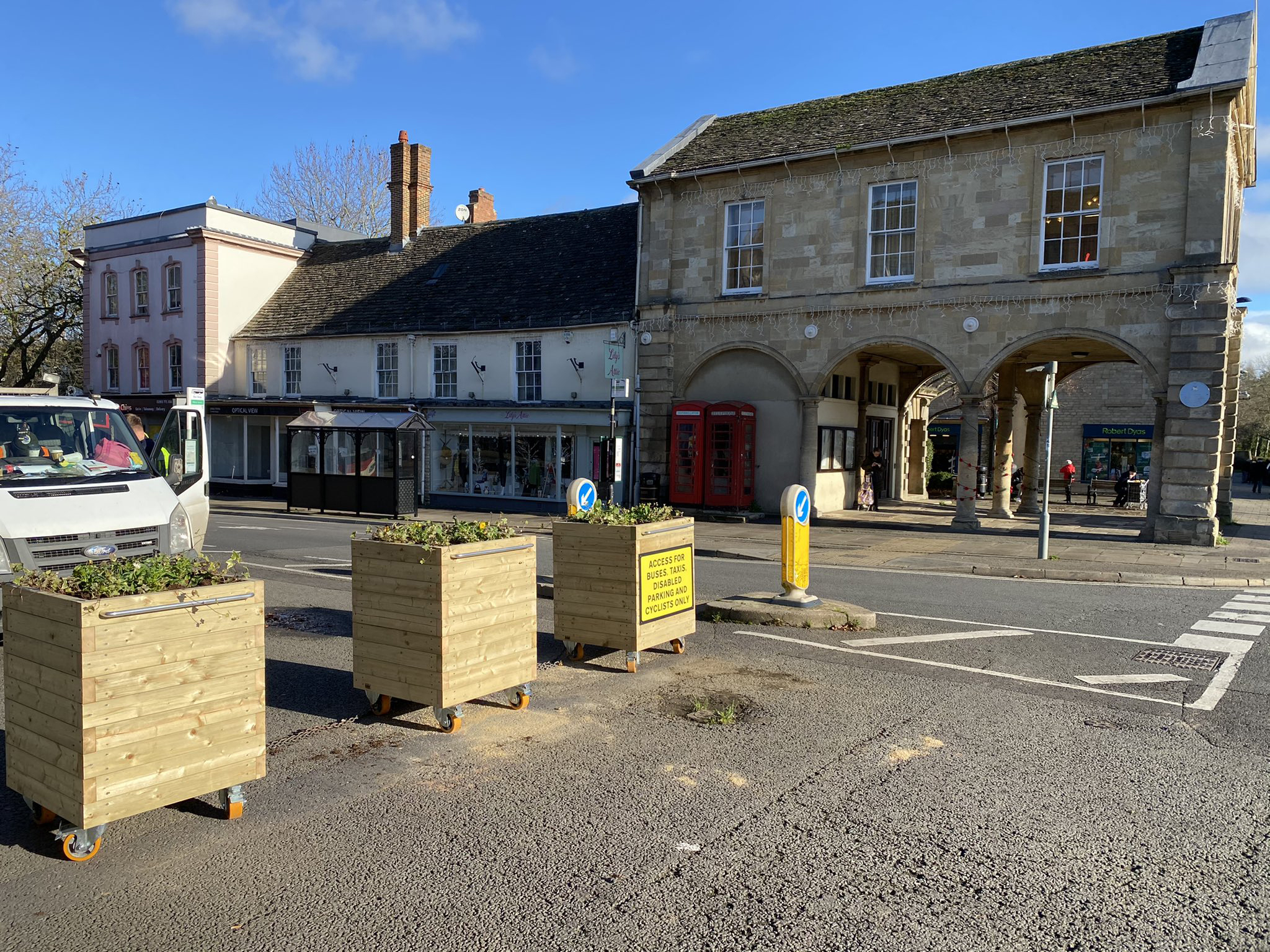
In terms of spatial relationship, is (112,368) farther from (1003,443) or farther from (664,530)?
(664,530)

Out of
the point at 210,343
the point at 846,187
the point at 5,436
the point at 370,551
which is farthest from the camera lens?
the point at 210,343

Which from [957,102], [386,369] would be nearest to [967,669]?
[957,102]

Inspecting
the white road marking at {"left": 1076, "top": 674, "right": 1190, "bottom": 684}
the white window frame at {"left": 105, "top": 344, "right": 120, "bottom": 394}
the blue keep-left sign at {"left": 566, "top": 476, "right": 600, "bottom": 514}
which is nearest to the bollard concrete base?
the blue keep-left sign at {"left": 566, "top": 476, "right": 600, "bottom": 514}

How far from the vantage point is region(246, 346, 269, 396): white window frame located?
32750 mm

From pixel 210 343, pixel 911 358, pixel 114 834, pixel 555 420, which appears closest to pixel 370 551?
pixel 114 834

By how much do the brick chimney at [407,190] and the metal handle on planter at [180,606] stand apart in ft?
97.3

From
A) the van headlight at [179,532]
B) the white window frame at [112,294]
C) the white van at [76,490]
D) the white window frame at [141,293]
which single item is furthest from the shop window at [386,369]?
the van headlight at [179,532]

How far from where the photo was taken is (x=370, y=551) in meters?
6.59

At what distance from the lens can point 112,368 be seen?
35.4 m

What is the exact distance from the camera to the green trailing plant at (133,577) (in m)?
4.66

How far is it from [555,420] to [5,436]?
58.7 feet

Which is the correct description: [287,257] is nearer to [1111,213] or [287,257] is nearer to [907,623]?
[1111,213]

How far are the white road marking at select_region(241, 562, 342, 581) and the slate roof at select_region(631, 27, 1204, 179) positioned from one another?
48.7 ft

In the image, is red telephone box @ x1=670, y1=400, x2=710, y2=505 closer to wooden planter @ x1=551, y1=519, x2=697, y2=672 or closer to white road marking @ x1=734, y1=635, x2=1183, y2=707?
white road marking @ x1=734, y1=635, x2=1183, y2=707
